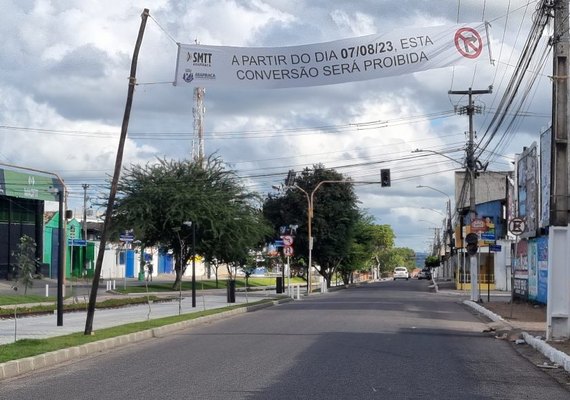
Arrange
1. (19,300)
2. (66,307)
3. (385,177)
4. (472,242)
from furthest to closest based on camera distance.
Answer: (385,177), (472,242), (19,300), (66,307)

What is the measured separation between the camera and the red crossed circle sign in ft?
→ 53.5

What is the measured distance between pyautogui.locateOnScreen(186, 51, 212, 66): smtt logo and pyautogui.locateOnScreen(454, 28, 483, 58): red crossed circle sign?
4.79 metres

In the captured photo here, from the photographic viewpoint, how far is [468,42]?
16359mm

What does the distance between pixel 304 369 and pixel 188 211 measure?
39.6 metres

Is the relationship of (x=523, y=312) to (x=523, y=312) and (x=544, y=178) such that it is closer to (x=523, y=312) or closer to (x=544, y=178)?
(x=523, y=312)

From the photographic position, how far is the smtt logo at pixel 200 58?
1691 centimetres

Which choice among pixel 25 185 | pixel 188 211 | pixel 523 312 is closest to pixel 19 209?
pixel 25 185

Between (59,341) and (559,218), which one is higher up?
(559,218)

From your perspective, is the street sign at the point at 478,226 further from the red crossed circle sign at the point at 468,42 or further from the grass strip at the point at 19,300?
the red crossed circle sign at the point at 468,42

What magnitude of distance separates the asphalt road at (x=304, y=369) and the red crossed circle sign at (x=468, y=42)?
574 centimetres

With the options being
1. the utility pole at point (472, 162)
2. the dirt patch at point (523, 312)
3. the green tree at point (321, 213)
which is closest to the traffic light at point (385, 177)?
the utility pole at point (472, 162)

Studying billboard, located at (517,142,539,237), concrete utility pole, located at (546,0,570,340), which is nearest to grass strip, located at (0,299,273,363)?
concrete utility pole, located at (546,0,570,340)

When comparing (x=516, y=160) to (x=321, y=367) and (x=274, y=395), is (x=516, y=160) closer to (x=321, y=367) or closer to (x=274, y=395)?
(x=321, y=367)

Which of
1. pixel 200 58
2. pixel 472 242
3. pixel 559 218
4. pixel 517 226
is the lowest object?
pixel 472 242
